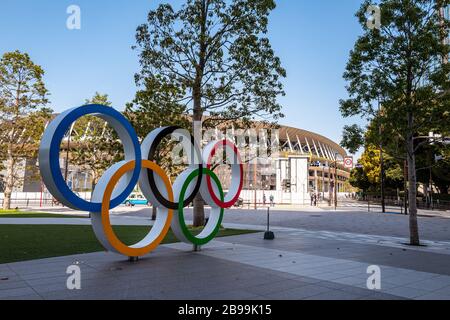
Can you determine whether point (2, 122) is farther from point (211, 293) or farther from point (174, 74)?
point (211, 293)

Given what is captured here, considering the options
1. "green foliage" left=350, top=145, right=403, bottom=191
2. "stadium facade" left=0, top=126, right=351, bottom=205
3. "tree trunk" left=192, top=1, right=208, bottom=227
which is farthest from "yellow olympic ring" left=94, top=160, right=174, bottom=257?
"green foliage" left=350, top=145, right=403, bottom=191

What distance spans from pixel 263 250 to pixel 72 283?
6.51m

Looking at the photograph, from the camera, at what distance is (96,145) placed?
2819cm

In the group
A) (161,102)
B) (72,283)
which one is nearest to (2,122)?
(161,102)

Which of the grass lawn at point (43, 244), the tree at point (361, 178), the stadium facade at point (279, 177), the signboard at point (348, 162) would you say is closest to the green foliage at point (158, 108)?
the grass lawn at point (43, 244)

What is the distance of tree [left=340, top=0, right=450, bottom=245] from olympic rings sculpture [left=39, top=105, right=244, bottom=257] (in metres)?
6.91

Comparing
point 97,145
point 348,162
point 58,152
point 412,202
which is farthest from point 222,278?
point 348,162

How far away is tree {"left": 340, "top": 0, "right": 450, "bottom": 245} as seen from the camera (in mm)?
14180

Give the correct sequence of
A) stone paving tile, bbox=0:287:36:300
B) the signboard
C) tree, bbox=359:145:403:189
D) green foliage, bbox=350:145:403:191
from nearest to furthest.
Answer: stone paving tile, bbox=0:287:36:300 → the signboard → tree, bbox=359:145:403:189 → green foliage, bbox=350:145:403:191

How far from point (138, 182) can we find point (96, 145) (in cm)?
1968

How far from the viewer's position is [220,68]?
18.0 meters

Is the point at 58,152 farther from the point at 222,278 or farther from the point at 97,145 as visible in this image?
the point at 97,145

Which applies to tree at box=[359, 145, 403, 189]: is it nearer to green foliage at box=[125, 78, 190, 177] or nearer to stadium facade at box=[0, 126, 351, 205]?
stadium facade at box=[0, 126, 351, 205]

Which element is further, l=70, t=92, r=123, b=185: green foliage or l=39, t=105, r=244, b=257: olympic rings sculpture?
l=70, t=92, r=123, b=185: green foliage
